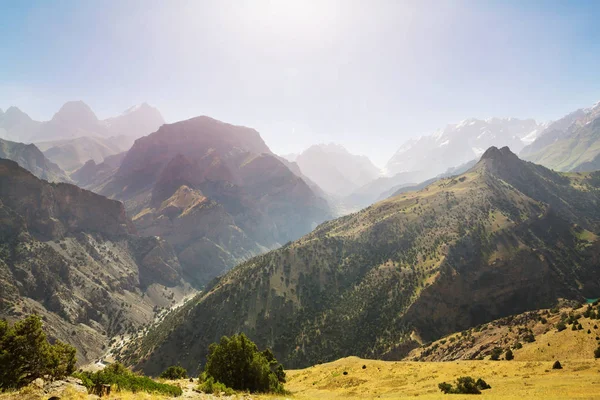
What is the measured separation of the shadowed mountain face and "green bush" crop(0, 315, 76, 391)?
9639 centimetres

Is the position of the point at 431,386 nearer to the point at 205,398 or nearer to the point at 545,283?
the point at 205,398

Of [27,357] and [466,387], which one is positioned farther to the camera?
[466,387]

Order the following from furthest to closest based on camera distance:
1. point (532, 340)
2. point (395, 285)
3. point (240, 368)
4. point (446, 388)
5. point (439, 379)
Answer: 1. point (395, 285)
2. point (532, 340)
3. point (439, 379)
4. point (240, 368)
5. point (446, 388)

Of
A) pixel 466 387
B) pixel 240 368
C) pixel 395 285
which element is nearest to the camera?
pixel 466 387

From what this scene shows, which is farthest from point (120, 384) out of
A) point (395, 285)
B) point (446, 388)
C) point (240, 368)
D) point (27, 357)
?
point (395, 285)

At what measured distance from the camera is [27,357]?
2030cm

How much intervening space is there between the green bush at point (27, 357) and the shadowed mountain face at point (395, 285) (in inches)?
3795

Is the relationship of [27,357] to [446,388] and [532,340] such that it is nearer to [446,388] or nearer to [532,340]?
[446,388]

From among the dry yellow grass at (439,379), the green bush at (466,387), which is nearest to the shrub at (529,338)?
the dry yellow grass at (439,379)

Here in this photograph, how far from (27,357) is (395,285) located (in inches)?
4816

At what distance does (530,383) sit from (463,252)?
112 meters

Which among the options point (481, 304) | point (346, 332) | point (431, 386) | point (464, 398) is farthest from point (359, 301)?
point (464, 398)

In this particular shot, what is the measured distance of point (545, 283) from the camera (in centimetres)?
12850

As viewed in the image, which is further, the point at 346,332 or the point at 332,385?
the point at 346,332
